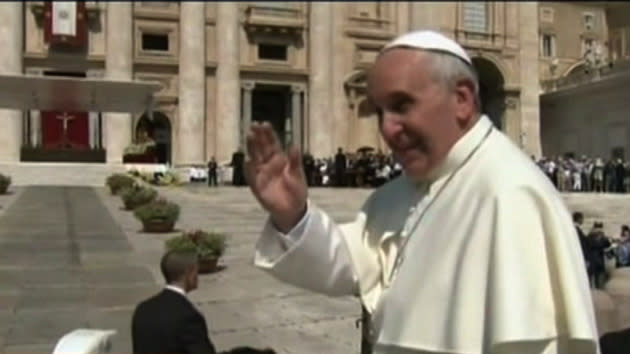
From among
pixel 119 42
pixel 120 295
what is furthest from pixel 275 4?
pixel 120 295

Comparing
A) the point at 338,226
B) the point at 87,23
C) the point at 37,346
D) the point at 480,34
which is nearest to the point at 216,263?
the point at 37,346

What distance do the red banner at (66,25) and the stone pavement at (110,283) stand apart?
33.5 metres

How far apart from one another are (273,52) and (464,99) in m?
44.2

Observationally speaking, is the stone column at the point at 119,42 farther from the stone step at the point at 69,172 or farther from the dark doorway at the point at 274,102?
the stone step at the point at 69,172

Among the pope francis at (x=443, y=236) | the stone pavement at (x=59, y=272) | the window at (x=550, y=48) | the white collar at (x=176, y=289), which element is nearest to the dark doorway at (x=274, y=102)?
the window at (x=550, y=48)

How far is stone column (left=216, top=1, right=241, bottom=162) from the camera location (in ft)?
144

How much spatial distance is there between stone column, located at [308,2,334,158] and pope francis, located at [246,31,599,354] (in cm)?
4215

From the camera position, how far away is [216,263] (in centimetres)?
884

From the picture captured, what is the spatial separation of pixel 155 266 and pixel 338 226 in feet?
14.8

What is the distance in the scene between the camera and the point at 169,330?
11.7ft

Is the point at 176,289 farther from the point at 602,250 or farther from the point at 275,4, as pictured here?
the point at 275,4

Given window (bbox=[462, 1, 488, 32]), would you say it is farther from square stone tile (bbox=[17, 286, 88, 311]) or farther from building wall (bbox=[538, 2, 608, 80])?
square stone tile (bbox=[17, 286, 88, 311])

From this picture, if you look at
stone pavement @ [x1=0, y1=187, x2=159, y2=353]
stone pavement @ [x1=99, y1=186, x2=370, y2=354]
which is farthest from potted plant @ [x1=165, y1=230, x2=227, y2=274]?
stone pavement @ [x1=0, y1=187, x2=159, y2=353]

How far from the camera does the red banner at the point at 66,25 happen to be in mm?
40750
